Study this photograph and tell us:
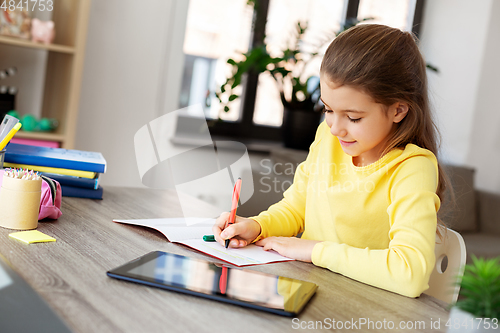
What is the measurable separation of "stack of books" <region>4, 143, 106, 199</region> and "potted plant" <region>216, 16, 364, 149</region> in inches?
65.1

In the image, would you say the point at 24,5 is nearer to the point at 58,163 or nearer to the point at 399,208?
the point at 58,163

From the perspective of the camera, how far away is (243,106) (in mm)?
3096

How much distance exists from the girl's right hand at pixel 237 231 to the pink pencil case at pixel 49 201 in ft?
0.98

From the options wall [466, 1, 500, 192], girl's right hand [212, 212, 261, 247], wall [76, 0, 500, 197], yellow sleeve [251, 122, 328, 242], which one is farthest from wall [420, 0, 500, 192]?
girl's right hand [212, 212, 261, 247]

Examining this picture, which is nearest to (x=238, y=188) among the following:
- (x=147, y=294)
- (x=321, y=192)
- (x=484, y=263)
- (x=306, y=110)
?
(x=321, y=192)

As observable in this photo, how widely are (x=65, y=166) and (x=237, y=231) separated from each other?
1.50 ft

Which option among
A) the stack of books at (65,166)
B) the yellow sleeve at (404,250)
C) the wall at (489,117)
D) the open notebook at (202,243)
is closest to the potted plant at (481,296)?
the yellow sleeve at (404,250)

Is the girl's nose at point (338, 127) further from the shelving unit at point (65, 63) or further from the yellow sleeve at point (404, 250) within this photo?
the shelving unit at point (65, 63)

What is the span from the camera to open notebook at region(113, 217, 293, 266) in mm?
821

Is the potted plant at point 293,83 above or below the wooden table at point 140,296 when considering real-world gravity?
above

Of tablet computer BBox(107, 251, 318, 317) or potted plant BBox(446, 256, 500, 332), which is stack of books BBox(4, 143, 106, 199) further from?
potted plant BBox(446, 256, 500, 332)

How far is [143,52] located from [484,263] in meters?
2.25

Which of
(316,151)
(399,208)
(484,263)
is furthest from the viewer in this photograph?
(316,151)

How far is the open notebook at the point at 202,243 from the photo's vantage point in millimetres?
821
